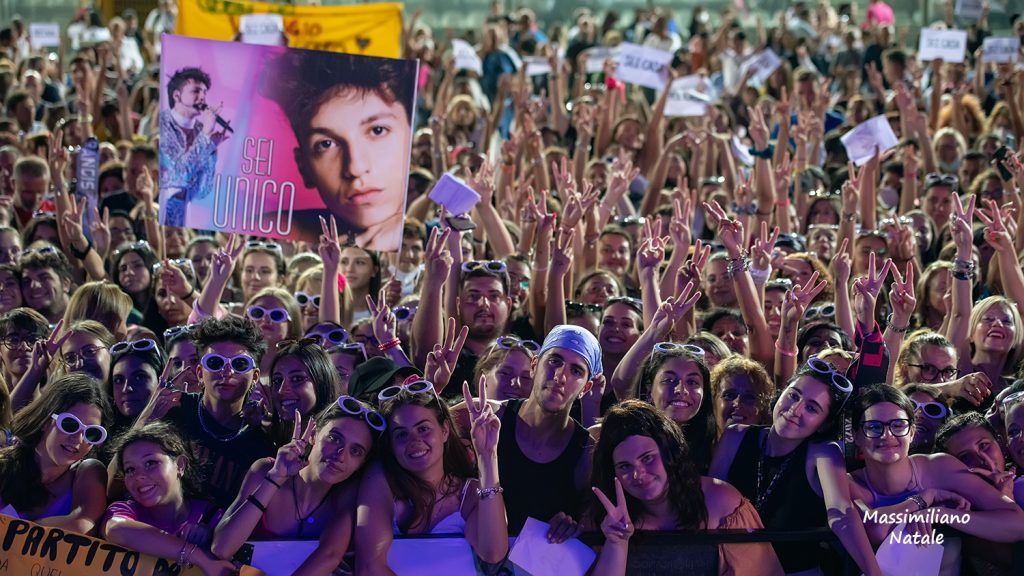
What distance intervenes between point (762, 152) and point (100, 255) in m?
3.84

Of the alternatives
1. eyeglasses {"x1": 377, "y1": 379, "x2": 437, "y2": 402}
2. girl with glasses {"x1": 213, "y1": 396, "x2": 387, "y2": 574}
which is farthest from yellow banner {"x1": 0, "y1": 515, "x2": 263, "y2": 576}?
eyeglasses {"x1": 377, "y1": 379, "x2": 437, "y2": 402}

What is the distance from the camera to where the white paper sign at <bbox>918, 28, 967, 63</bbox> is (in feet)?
39.5

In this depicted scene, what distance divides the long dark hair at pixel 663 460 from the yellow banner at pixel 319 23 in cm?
740

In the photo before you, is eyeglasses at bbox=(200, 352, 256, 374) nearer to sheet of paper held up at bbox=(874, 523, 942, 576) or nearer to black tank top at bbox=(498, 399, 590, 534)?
black tank top at bbox=(498, 399, 590, 534)

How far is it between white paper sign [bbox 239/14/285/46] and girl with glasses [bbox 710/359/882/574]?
7917 mm

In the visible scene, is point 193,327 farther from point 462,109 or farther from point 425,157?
point 462,109

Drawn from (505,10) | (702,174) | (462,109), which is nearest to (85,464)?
(702,174)

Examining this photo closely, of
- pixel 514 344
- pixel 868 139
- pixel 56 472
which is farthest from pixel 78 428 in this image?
pixel 868 139

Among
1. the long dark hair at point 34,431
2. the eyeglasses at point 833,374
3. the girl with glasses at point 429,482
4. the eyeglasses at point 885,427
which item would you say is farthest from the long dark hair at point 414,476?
the eyeglasses at point 885,427

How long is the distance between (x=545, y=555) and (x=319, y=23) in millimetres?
8268

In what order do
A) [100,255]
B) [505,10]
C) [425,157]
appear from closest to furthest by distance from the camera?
1. [100,255]
2. [425,157]
3. [505,10]

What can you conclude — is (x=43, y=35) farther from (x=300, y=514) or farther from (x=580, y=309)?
(x=300, y=514)

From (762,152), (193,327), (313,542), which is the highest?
(762,152)

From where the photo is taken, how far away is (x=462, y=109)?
11305 millimetres
